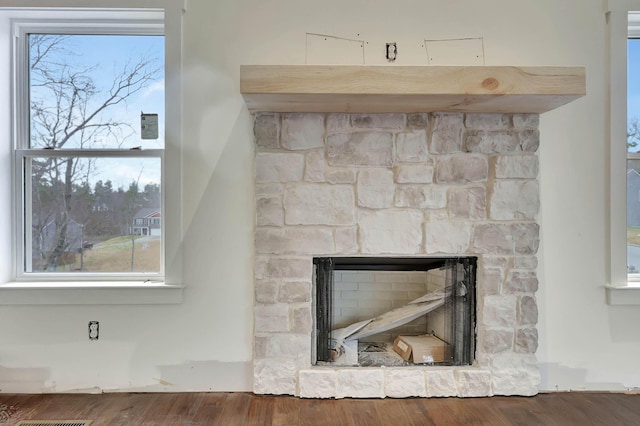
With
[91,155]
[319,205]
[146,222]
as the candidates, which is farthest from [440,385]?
[91,155]

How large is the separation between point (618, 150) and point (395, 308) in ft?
5.07

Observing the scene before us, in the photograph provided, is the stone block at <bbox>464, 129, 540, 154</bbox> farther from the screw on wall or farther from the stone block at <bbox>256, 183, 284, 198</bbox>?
the stone block at <bbox>256, 183, 284, 198</bbox>

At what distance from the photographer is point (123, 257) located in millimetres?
2480

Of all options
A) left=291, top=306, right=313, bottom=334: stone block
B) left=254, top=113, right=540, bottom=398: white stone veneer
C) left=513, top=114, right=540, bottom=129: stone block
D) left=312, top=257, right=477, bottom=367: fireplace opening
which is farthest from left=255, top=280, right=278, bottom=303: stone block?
left=513, top=114, right=540, bottom=129: stone block

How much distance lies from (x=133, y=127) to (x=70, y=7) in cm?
72

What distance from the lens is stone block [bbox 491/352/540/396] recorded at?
2260mm

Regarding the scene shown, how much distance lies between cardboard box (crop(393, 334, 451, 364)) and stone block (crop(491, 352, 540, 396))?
26cm

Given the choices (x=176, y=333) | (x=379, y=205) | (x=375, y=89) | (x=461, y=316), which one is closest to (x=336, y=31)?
(x=375, y=89)

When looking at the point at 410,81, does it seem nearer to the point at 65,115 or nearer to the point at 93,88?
the point at 93,88

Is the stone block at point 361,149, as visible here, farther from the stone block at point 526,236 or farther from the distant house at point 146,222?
the distant house at point 146,222

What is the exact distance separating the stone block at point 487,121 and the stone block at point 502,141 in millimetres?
28

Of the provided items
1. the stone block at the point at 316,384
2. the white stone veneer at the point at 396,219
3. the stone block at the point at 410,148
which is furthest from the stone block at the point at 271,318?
the stone block at the point at 410,148

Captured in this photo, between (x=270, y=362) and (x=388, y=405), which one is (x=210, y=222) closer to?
(x=270, y=362)

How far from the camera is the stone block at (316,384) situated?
2.23m
